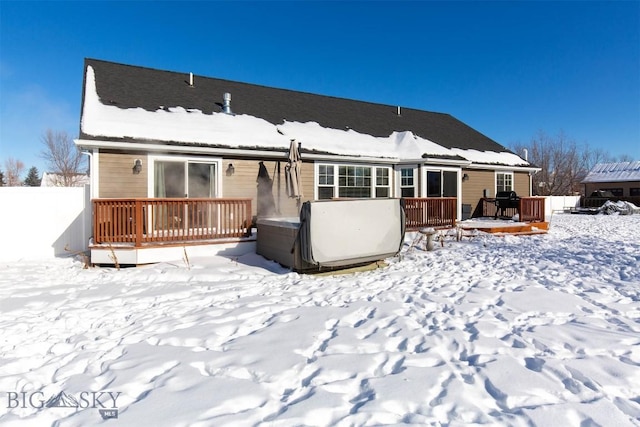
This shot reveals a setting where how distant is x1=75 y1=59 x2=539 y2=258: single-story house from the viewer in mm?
8297

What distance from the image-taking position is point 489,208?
14195mm

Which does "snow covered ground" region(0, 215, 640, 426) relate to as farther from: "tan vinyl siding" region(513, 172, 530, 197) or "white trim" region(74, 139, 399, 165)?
"tan vinyl siding" region(513, 172, 530, 197)

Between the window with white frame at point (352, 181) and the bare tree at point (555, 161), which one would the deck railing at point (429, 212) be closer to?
the window with white frame at point (352, 181)

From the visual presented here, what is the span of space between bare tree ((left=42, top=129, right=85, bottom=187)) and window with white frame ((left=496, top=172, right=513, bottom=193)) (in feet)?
115

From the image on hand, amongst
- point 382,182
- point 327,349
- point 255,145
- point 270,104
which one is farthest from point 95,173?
point 382,182

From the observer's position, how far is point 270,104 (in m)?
13.0

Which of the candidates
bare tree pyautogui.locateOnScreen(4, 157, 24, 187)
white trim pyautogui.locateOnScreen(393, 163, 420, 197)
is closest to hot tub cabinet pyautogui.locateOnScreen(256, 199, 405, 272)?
white trim pyautogui.locateOnScreen(393, 163, 420, 197)

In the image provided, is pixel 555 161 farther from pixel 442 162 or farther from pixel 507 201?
pixel 442 162

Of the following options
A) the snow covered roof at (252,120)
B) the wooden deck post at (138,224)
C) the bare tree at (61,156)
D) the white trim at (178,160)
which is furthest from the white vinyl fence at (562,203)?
the bare tree at (61,156)

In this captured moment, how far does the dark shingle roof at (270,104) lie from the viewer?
1076 cm

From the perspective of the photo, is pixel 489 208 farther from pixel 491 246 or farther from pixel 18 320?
pixel 18 320

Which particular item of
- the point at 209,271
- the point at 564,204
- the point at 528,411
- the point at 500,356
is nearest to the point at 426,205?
the point at 209,271

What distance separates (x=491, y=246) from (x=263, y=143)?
6705mm

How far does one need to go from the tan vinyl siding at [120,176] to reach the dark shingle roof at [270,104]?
2.43ft
